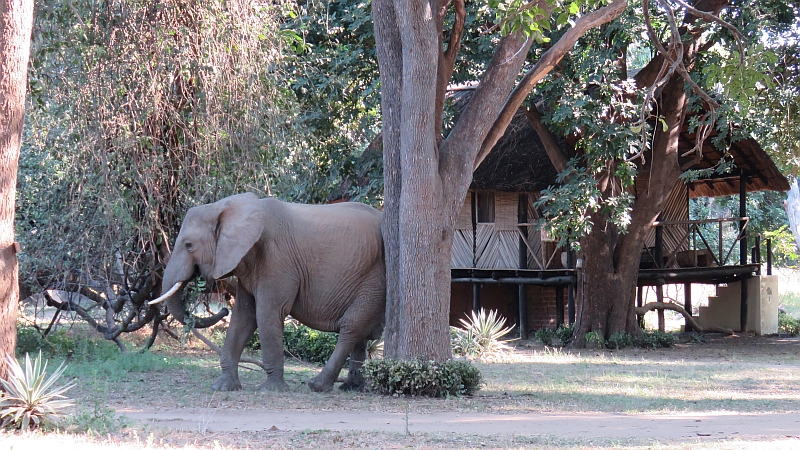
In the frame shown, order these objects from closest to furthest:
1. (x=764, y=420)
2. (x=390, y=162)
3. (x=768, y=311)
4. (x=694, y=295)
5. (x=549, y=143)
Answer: (x=764, y=420), (x=390, y=162), (x=549, y=143), (x=768, y=311), (x=694, y=295)

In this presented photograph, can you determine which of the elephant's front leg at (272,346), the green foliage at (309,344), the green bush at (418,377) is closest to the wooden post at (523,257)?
the green foliage at (309,344)

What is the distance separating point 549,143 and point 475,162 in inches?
278

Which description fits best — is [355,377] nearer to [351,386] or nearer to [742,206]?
[351,386]

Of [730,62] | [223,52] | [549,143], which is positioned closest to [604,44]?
[549,143]

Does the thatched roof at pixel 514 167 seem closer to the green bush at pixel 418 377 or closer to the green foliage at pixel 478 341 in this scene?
the green foliage at pixel 478 341

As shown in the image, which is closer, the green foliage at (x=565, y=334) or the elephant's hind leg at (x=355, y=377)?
the elephant's hind leg at (x=355, y=377)

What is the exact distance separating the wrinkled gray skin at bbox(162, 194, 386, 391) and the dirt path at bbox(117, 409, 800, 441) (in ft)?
6.04

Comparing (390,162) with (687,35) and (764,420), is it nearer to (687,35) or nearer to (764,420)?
(764,420)

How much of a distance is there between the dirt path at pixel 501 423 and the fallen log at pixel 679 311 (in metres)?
11.5

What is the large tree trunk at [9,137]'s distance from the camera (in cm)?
729

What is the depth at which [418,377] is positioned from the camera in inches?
397

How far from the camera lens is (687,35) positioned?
1566 cm

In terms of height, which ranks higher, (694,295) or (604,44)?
(604,44)

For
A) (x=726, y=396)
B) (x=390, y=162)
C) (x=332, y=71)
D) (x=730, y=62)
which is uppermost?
(x=332, y=71)
